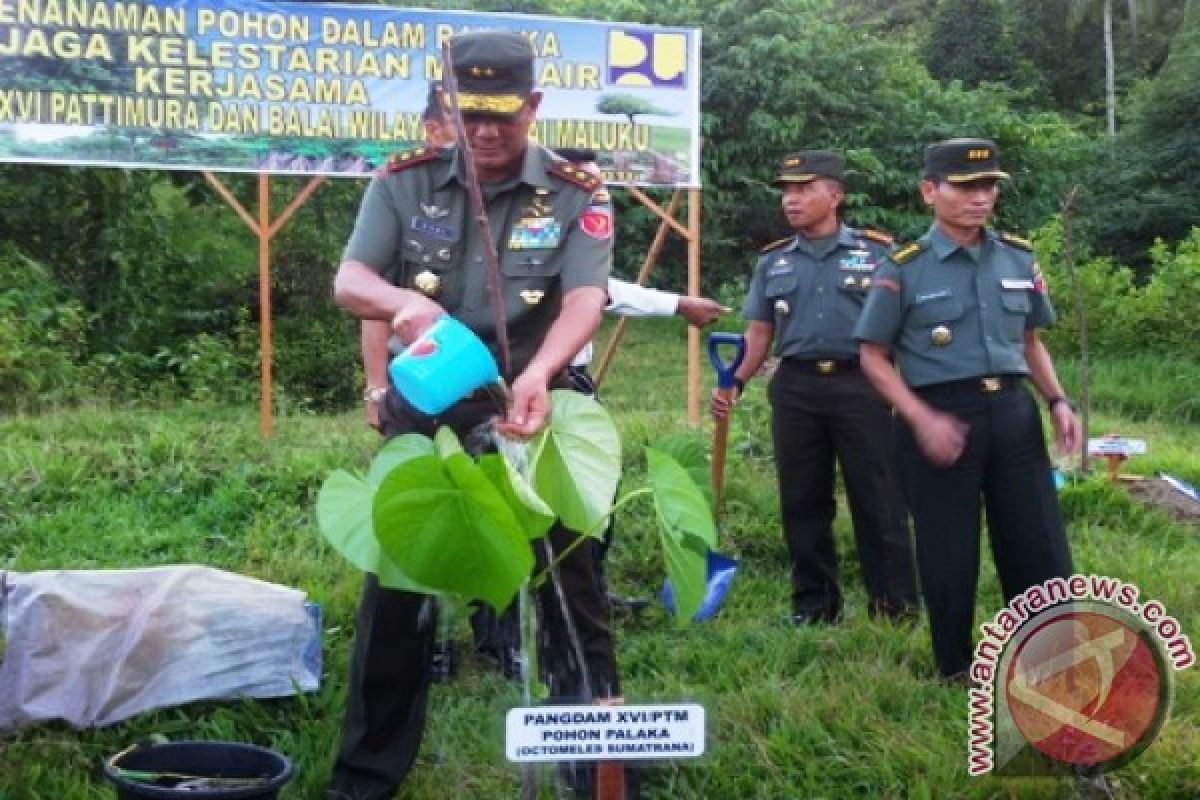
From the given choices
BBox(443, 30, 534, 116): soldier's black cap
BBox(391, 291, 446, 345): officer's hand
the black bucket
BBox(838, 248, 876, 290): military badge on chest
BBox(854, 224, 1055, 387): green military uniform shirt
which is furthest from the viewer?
BBox(838, 248, 876, 290): military badge on chest

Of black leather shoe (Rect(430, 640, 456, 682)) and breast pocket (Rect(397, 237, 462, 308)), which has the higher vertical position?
breast pocket (Rect(397, 237, 462, 308))

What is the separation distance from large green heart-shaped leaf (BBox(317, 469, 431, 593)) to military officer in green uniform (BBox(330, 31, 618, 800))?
86 cm

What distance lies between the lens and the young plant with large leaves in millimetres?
1755

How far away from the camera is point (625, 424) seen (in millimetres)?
7113

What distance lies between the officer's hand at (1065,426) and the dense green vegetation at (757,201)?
647 cm

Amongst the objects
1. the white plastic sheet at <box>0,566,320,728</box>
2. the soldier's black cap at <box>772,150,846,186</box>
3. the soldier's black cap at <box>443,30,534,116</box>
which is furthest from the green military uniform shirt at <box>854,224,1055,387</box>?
the white plastic sheet at <box>0,566,320,728</box>

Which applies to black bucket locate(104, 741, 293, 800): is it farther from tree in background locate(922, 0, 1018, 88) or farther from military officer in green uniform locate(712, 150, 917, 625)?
tree in background locate(922, 0, 1018, 88)

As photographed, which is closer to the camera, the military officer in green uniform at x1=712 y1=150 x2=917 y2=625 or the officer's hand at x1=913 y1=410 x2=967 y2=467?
the officer's hand at x1=913 y1=410 x2=967 y2=467

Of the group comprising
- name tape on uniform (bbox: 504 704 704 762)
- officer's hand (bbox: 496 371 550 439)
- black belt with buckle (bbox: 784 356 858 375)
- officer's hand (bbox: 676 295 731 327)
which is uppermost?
officer's hand (bbox: 676 295 731 327)

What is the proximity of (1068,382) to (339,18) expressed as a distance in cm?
662

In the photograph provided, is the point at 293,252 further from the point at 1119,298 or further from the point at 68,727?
the point at 68,727

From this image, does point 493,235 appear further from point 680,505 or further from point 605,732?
point 605,732

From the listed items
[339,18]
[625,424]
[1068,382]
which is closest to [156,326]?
[339,18]

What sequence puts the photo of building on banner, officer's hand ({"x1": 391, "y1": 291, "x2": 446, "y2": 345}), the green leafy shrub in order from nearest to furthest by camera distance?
officer's hand ({"x1": 391, "y1": 291, "x2": 446, "y2": 345}) < the photo of building on banner < the green leafy shrub
